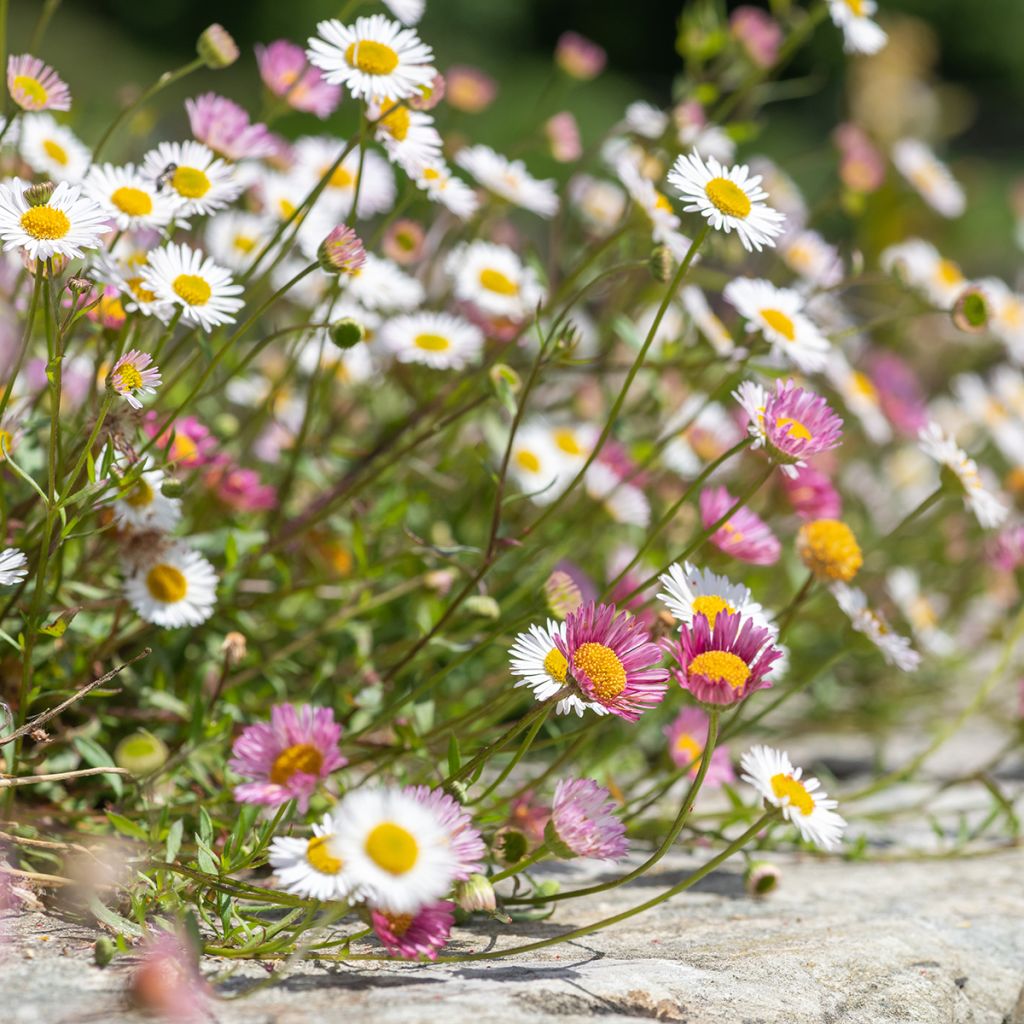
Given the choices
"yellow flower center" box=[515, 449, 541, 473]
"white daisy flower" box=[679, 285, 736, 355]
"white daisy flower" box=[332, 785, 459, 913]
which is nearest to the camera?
"white daisy flower" box=[332, 785, 459, 913]

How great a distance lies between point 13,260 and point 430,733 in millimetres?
710

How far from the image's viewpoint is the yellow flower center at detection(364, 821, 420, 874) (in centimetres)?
76

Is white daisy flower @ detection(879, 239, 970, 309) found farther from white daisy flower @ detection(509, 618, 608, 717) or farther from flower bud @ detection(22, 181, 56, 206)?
flower bud @ detection(22, 181, 56, 206)

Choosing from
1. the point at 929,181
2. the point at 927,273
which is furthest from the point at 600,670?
the point at 929,181

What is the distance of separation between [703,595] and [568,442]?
2.40 feet

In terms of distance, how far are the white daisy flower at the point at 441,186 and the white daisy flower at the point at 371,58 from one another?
0.09 m

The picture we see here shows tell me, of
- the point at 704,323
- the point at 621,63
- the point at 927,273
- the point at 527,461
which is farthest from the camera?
the point at 621,63

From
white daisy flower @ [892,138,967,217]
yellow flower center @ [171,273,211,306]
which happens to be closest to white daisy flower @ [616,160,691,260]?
yellow flower center @ [171,273,211,306]

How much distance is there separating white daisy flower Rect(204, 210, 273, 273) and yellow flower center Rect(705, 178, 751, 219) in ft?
2.31

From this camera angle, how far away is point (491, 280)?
5.08 feet

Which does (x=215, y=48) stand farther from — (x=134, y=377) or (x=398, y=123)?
(x=134, y=377)

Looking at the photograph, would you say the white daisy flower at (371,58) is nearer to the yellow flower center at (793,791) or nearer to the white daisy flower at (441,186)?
the white daisy flower at (441,186)

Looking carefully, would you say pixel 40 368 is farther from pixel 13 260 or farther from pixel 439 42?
pixel 439 42

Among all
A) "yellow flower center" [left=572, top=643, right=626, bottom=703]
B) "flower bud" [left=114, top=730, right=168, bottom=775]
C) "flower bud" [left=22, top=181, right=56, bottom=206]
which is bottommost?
"yellow flower center" [left=572, top=643, right=626, bottom=703]
